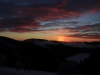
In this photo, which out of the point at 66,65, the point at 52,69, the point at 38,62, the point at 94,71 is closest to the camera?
the point at 66,65

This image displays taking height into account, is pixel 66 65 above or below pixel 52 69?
above

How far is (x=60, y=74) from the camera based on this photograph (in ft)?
128

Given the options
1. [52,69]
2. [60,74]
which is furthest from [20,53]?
[60,74]

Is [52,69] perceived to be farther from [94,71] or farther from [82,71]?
[94,71]

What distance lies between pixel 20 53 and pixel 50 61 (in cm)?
1954

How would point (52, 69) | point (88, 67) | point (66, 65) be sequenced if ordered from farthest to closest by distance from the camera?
point (52, 69), point (88, 67), point (66, 65)

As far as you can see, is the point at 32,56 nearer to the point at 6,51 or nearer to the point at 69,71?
the point at 6,51

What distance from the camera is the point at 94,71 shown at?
75625 millimetres

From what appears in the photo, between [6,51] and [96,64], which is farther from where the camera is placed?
[6,51]

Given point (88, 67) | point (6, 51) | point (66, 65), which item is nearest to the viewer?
point (66, 65)

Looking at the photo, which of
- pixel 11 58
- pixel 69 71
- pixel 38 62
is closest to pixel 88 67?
pixel 38 62

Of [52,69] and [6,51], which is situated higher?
[6,51]

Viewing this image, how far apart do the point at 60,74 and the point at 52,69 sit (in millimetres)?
58728

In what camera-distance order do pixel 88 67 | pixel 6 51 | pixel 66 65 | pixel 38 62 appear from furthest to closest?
pixel 6 51
pixel 38 62
pixel 88 67
pixel 66 65
